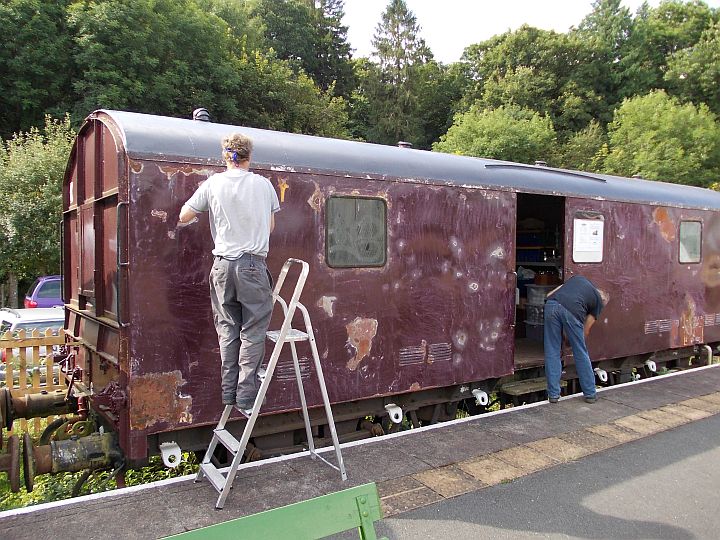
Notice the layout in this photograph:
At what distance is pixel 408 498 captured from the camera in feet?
12.9

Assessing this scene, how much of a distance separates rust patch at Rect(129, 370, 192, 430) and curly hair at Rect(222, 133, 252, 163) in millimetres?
1633

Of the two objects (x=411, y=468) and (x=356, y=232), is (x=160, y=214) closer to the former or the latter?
(x=356, y=232)

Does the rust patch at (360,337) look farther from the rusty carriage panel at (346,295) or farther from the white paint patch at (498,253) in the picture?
the white paint patch at (498,253)

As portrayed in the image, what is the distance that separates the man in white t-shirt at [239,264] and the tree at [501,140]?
24597 mm

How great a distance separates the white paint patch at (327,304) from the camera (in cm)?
475

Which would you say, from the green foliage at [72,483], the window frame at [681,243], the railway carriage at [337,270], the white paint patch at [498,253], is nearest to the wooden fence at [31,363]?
the railway carriage at [337,270]

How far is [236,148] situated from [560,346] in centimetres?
473

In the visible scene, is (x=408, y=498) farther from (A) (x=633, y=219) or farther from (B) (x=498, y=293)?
(A) (x=633, y=219)

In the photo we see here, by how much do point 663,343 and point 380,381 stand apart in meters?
5.25

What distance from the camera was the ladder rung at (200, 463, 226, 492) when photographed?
3.65 meters

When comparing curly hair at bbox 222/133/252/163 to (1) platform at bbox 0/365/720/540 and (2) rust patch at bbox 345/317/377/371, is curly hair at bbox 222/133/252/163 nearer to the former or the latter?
(2) rust patch at bbox 345/317/377/371

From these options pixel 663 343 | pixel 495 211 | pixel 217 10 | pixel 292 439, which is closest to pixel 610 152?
pixel 217 10

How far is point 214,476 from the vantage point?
378cm

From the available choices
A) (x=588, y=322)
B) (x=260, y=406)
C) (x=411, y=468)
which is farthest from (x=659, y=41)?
(x=260, y=406)
